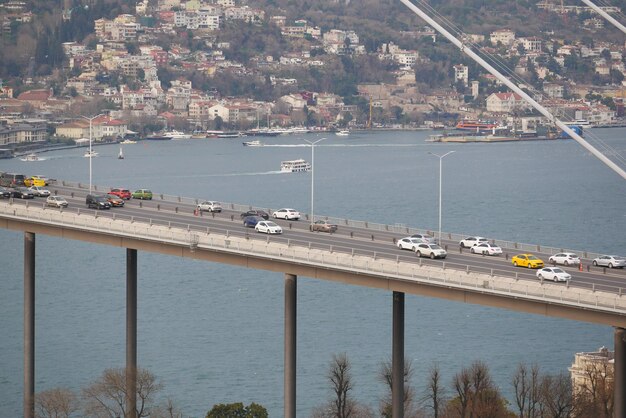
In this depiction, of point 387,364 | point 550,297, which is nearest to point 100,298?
point 387,364

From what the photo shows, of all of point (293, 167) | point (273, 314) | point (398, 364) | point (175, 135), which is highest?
point (398, 364)

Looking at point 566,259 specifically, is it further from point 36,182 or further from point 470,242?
point 36,182

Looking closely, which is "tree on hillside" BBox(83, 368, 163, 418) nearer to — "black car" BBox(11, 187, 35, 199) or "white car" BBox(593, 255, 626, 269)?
"black car" BBox(11, 187, 35, 199)

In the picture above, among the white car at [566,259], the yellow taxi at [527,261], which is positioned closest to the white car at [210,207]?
the yellow taxi at [527,261]

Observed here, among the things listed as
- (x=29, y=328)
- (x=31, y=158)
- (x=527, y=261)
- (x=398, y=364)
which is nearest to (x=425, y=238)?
(x=527, y=261)

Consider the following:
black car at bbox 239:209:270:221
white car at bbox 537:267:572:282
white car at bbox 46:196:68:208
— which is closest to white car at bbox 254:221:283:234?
black car at bbox 239:209:270:221

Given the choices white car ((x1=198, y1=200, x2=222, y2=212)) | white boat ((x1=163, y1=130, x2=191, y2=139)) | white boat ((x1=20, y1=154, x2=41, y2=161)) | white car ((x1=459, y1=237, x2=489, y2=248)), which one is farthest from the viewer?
white boat ((x1=163, y1=130, x2=191, y2=139))
